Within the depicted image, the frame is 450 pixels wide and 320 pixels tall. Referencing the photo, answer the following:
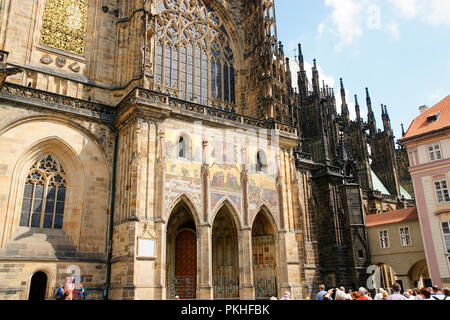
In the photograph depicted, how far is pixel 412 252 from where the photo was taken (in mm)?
26344

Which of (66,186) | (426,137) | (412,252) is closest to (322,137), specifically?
(426,137)

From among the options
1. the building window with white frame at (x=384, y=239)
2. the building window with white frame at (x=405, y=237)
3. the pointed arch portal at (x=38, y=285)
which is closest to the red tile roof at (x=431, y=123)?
the building window with white frame at (x=405, y=237)

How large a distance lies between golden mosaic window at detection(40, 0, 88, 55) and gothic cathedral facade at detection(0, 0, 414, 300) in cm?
6

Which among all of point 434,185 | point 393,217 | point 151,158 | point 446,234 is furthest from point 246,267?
point 393,217

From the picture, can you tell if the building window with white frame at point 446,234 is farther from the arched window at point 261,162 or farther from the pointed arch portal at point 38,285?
the pointed arch portal at point 38,285

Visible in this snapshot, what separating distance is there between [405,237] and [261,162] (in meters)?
13.4

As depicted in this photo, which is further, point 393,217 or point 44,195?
point 393,217

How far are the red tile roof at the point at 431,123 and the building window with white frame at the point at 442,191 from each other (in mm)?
3068

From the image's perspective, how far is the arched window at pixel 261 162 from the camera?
20.2 meters

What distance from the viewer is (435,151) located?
23.2m

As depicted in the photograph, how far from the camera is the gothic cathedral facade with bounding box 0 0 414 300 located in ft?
50.3

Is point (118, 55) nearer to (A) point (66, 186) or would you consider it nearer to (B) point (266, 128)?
(A) point (66, 186)

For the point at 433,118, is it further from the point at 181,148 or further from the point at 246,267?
the point at 181,148

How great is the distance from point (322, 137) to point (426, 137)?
825 centimetres
